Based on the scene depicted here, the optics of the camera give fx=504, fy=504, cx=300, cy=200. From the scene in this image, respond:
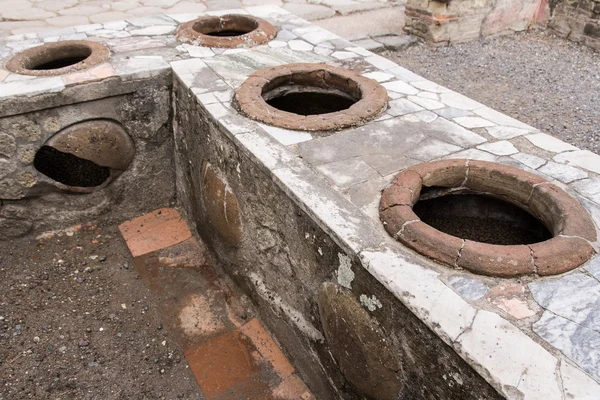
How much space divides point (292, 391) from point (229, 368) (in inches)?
16.3

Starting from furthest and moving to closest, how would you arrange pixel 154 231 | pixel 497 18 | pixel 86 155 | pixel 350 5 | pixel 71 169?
pixel 350 5 < pixel 497 18 < pixel 154 231 < pixel 71 169 < pixel 86 155

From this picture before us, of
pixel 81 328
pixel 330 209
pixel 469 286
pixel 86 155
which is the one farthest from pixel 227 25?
pixel 469 286

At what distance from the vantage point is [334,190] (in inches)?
99.7

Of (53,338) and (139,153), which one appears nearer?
(53,338)

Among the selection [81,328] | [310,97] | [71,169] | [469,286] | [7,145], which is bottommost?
[81,328]

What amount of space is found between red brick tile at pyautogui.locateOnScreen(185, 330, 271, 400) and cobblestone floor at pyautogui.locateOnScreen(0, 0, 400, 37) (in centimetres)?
508

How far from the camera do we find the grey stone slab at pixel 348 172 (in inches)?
103

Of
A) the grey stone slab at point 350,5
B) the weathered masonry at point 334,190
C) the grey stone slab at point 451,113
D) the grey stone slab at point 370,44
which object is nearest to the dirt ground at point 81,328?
the weathered masonry at point 334,190

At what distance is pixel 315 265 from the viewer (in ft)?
8.30

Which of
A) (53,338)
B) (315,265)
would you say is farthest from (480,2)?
(53,338)

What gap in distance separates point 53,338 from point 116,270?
2.32ft

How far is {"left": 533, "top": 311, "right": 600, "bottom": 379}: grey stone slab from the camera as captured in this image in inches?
66.0

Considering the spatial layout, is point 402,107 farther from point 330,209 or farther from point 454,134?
point 330,209

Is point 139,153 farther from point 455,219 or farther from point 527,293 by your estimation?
point 527,293
